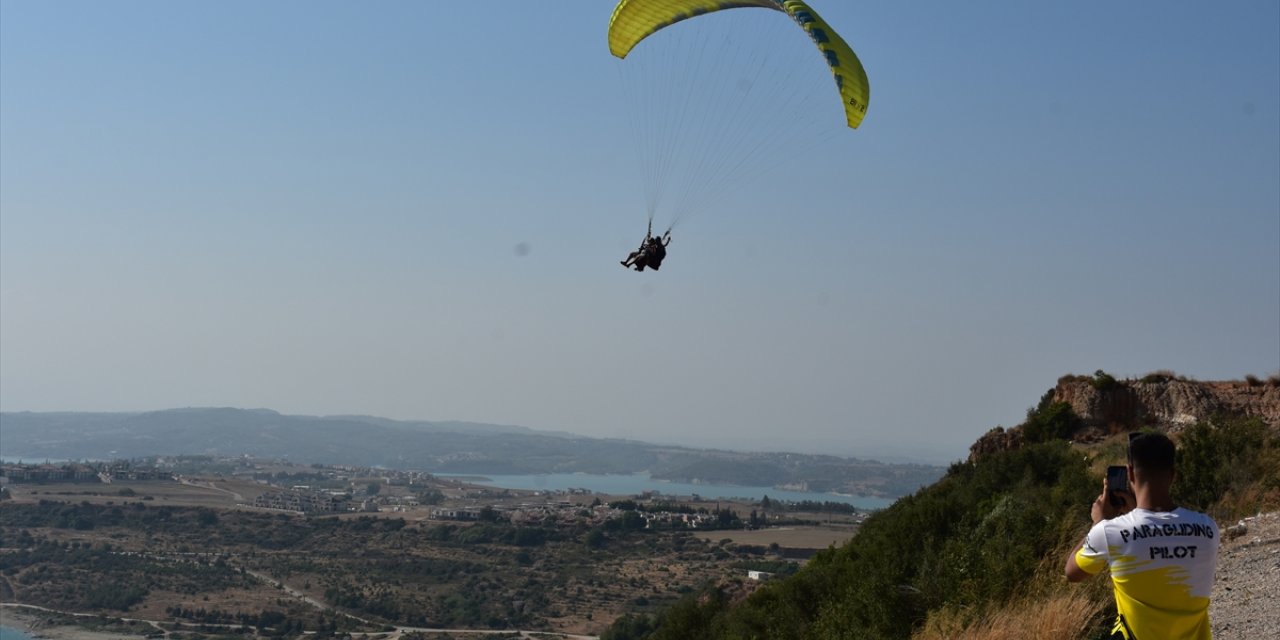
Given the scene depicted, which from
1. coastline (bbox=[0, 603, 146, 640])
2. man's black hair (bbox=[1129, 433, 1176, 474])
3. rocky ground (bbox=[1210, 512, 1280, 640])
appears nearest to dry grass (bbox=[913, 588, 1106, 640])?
rocky ground (bbox=[1210, 512, 1280, 640])

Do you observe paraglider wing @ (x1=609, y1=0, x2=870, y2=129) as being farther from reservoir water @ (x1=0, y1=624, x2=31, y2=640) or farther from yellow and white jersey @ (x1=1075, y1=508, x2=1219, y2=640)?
reservoir water @ (x1=0, y1=624, x2=31, y2=640)

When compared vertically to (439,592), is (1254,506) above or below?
above

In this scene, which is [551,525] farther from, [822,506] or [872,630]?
[872,630]

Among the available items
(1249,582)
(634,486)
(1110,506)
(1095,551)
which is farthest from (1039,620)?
(634,486)

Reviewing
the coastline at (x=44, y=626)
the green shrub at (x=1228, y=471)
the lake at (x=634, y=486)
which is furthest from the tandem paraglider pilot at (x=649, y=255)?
the lake at (x=634, y=486)

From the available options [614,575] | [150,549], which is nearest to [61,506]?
[150,549]

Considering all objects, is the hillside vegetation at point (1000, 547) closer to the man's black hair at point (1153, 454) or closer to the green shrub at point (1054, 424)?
the green shrub at point (1054, 424)

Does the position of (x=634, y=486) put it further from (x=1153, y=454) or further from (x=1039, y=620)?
(x=1153, y=454)
